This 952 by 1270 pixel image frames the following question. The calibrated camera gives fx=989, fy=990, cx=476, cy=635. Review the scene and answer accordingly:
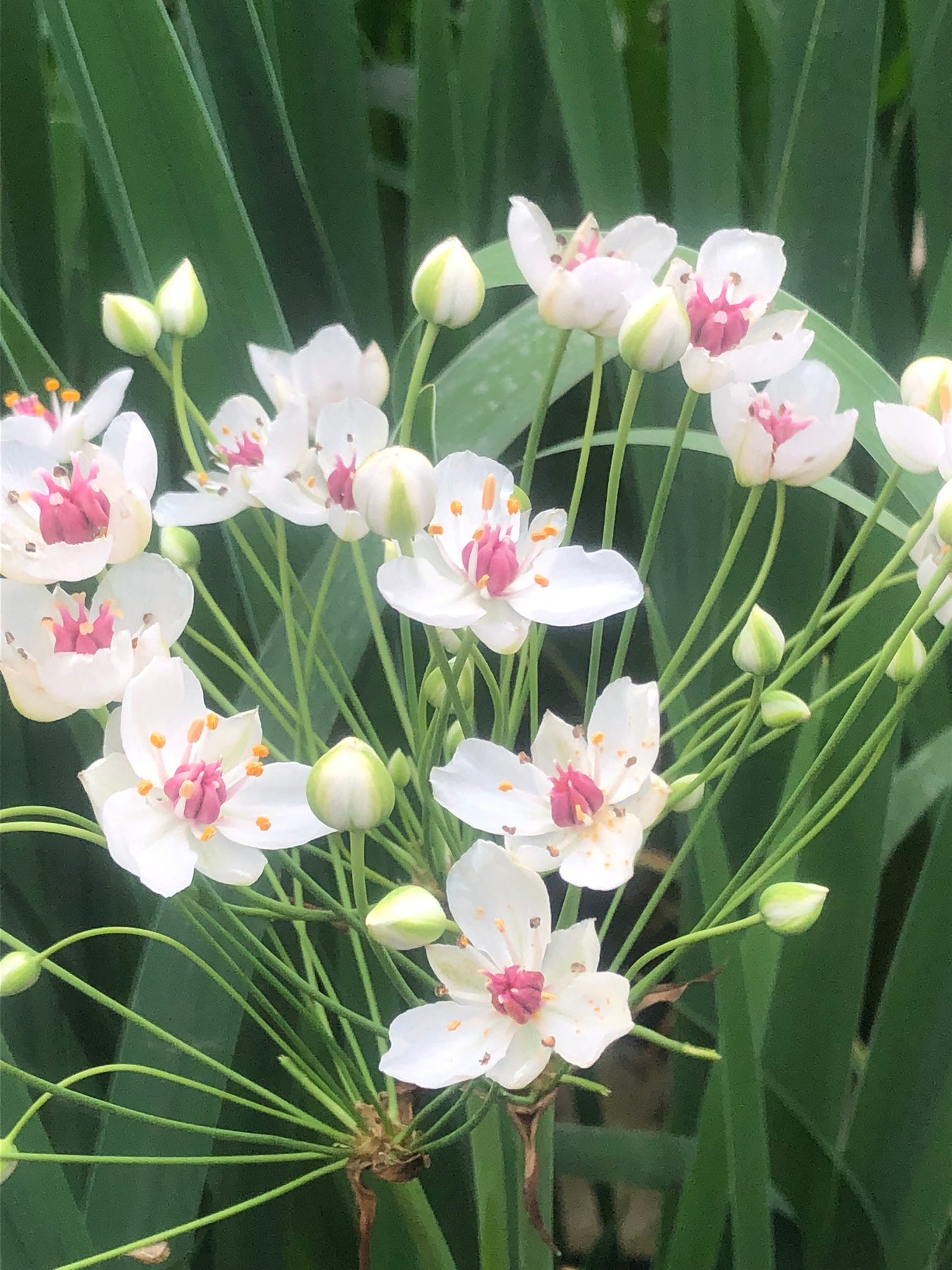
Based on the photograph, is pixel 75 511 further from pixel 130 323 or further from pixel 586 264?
pixel 586 264

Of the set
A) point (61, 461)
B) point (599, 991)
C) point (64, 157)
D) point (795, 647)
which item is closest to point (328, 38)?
point (64, 157)

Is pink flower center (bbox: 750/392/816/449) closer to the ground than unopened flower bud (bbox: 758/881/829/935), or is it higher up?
higher up

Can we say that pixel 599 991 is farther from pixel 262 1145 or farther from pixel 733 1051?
pixel 262 1145

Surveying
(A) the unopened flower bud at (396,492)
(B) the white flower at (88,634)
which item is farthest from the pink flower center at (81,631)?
(A) the unopened flower bud at (396,492)

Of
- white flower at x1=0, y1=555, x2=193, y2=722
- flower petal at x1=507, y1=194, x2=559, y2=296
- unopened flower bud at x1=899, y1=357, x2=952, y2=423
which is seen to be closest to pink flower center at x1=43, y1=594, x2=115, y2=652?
white flower at x1=0, y1=555, x2=193, y2=722

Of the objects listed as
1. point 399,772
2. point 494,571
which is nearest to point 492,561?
point 494,571

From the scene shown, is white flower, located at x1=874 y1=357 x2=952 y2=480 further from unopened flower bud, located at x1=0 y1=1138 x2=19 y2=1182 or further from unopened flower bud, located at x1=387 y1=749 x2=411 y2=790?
unopened flower bud, located at x1=0 y1=1138 x2=19 y2=1182
